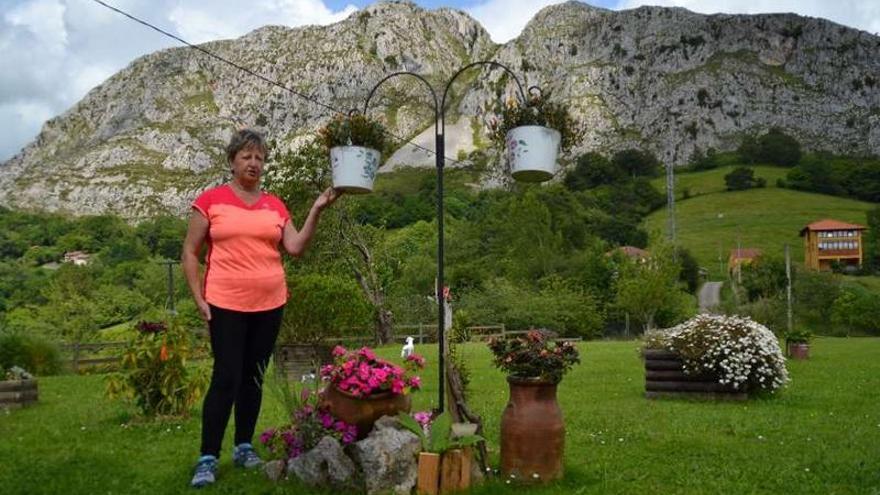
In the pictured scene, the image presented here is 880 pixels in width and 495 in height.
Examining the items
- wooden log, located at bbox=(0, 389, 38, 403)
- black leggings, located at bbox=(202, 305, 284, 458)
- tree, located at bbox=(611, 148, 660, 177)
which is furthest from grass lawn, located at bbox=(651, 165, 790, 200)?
black leggings, located at bbox=(202, 305, 284, 458)

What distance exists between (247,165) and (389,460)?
82.6 inches

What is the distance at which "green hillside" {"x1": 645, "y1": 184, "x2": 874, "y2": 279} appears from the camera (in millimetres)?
72375

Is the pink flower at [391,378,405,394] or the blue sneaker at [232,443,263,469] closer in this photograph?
the pink flower at [391,378,405,394]

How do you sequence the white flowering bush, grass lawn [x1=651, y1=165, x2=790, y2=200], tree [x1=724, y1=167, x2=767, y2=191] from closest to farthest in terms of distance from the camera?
the white flowering bush < tree [x1=724, y1=167, x2=767, y2=191] < grass lawn [x1=651, y1=165, x2=790, y2=200]

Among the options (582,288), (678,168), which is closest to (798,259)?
(582,288)

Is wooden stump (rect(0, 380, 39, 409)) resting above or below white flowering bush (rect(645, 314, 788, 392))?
below

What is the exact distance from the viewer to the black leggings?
170 inches

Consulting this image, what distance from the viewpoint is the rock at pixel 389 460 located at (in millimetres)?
4129

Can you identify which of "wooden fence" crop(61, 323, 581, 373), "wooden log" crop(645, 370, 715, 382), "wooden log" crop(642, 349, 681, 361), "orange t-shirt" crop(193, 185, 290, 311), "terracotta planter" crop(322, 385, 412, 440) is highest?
"orange t-shirt" crop(193, 185, 290, 311)

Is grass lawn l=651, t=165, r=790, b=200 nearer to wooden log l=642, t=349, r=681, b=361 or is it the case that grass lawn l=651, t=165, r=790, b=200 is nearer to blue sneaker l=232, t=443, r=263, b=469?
wooden log l=642, t=349, r=681, b=361

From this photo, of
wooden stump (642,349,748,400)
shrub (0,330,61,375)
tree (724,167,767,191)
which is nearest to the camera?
wooden stump (642,349,748,400)

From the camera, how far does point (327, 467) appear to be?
170 inches

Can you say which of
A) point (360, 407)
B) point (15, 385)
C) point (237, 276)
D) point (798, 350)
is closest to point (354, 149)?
point (237, 276)

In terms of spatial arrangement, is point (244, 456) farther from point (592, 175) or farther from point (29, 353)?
point (592, 175)
